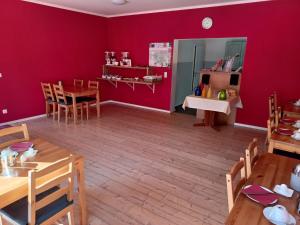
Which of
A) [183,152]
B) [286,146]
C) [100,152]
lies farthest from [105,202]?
[286,146]

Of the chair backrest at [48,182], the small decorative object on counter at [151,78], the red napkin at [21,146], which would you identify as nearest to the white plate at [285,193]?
the chair backrest at [48,182]

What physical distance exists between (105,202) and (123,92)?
4.64 metres

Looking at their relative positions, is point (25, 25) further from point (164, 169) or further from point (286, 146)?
point (286, 146)

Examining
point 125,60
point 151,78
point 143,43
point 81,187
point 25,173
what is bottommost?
point 81,187

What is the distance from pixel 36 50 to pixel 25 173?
4181 mm

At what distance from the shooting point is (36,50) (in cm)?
490

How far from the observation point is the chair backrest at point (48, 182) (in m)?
1.31

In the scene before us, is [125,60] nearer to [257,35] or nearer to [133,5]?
[133,5]

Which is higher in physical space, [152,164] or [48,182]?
[48,182]

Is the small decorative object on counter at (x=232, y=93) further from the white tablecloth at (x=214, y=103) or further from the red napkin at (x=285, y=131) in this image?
the red napkin at (x=285, y=131)

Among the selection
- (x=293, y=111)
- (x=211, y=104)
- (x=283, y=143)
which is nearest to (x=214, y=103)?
(x=211, y=104)

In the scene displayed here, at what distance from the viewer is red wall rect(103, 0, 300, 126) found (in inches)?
162

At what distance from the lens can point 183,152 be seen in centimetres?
356

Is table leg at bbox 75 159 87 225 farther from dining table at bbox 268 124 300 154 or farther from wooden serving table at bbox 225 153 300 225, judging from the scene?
dining table at bbox 268 124 300 154
